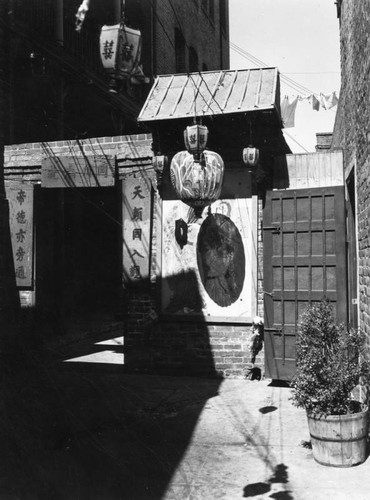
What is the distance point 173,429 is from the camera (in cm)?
598

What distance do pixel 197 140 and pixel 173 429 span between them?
3.89 metres

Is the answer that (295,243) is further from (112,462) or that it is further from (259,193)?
(112,462)

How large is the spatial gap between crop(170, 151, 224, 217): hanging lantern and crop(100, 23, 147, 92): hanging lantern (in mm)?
1492

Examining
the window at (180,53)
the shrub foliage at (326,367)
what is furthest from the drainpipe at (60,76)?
the shrub foliage at (326,367)

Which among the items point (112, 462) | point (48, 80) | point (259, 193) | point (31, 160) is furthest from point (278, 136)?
point (48, 80)

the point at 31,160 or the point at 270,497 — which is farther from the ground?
the point at 31,160

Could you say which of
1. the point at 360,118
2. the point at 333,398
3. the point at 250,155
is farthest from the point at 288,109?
the point at 333,398

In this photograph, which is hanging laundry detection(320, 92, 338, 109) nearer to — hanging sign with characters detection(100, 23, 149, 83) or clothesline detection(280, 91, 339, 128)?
clothesline detection(280, 91, 339, 128)

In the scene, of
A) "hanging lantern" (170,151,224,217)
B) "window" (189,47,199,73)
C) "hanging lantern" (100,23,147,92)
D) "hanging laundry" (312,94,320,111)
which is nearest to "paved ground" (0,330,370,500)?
"hanging lantern" (170,151,224,217)

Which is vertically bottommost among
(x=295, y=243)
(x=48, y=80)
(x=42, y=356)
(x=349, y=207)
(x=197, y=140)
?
(x=42, y=356)

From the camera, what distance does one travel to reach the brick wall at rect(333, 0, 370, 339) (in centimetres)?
578

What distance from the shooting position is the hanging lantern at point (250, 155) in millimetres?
7914

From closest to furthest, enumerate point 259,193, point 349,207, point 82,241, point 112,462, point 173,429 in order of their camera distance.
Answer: point 112,462, point 173,429, point 349,207, point 259,193, point 82,241

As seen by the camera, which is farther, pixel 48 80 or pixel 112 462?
pixel 48 80
